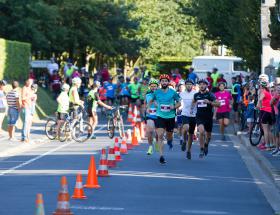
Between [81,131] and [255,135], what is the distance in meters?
5.17

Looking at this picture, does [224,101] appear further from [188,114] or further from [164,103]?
[164,103]

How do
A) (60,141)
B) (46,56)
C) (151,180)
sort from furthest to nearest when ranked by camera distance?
(46,56) → (60,141) → (151,180)

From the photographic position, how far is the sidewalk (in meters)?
27.5

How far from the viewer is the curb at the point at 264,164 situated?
20.0m

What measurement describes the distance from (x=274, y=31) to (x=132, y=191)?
35.1 feet

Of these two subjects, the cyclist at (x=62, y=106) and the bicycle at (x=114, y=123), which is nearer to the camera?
the cyclist at (x=62, y=106)

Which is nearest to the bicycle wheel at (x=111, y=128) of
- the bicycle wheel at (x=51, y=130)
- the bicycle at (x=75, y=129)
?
the bicycle at (x=75, y=129)

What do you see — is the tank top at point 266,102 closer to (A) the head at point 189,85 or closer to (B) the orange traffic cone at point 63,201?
(A) the head at point 189,85

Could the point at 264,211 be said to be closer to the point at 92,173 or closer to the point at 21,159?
the point at 92,173

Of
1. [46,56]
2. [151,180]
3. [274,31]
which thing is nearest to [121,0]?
[46,56]

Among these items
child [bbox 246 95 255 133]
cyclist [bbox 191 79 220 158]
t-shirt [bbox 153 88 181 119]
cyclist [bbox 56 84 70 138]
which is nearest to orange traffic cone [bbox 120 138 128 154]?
cyclist [bbox 191 79 220 158]

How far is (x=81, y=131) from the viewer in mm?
31953

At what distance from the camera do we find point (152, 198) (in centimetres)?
1614

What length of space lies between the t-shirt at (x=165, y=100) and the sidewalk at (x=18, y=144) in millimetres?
4402
